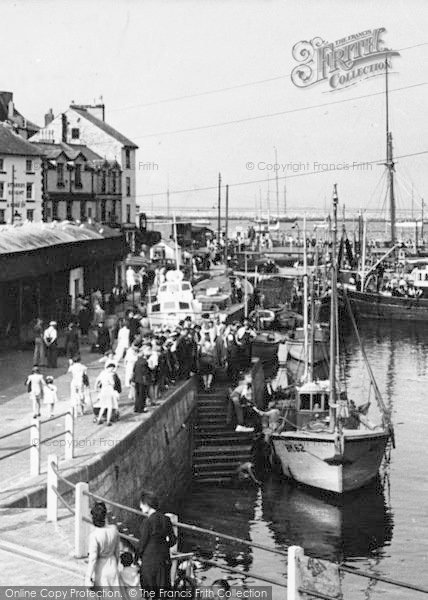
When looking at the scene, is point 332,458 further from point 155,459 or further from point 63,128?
point 63,128

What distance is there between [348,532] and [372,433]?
3.56m

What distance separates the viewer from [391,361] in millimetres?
58594

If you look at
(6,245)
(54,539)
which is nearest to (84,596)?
(54,539)

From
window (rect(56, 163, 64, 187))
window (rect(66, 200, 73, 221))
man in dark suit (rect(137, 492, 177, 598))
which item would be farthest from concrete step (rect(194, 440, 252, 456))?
window (rect(66, 200, 73, 221))

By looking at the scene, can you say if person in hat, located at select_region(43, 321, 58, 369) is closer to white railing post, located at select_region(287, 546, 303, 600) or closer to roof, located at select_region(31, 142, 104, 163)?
white railing post, located at select_region(287, 546, 303, 600)

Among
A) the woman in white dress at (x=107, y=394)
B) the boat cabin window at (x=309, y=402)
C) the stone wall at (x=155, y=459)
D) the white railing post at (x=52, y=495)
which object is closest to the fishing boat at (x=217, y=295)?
the boat cabin window at (x=309, y=402)

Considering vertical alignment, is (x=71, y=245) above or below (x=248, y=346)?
above

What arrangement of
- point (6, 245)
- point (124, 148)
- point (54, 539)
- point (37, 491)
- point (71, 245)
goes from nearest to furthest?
point (54, 539) → point (37, 491) → point (6, 245) → point (71, 245) → point (124, 148)

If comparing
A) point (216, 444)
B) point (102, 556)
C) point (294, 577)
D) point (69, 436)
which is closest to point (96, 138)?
point (216, 444)

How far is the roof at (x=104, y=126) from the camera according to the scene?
281 ft

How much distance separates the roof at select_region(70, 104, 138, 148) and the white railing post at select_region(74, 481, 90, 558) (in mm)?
74727

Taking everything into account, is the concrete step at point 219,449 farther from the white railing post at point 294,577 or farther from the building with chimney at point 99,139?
the building with chimney at point 99,139

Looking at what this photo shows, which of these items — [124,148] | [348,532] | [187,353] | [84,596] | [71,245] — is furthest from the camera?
[124,148]

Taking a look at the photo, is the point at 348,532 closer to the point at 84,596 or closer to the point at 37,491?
the point at 37,491
